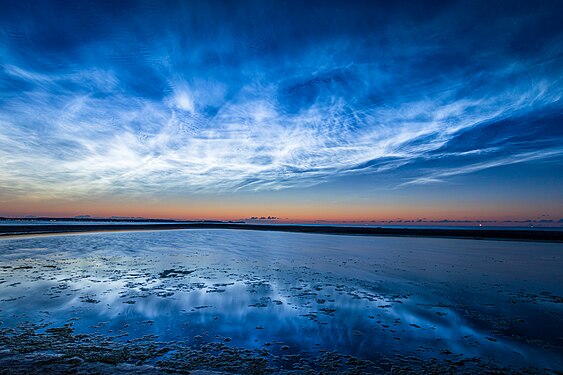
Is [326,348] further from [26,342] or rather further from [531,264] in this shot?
[531,264]

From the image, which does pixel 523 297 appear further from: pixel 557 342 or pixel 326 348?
pixel 326 348

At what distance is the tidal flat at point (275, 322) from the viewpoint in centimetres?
581

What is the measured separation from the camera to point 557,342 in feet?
23.5

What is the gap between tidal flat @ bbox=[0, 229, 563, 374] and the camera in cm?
581

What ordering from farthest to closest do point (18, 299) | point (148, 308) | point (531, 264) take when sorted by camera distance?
1. point (531, 264)
2. point (18, 299)
3. point (148, 308)

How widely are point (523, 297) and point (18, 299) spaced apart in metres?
19.4

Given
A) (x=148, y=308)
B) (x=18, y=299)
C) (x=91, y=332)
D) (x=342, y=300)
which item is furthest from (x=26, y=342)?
(x=342, y=300)

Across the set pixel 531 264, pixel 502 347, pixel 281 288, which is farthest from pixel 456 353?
pixel 531 264

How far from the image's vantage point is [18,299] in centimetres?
995

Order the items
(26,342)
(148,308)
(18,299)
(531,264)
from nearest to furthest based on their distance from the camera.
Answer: (26,342), (148,308), (18,299), (531,264)

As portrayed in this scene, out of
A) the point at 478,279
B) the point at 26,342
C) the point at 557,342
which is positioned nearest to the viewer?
the point at 26,342

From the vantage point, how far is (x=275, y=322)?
835 centimetres

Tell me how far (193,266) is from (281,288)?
7980 mm

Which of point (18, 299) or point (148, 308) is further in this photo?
point (18, 299)
